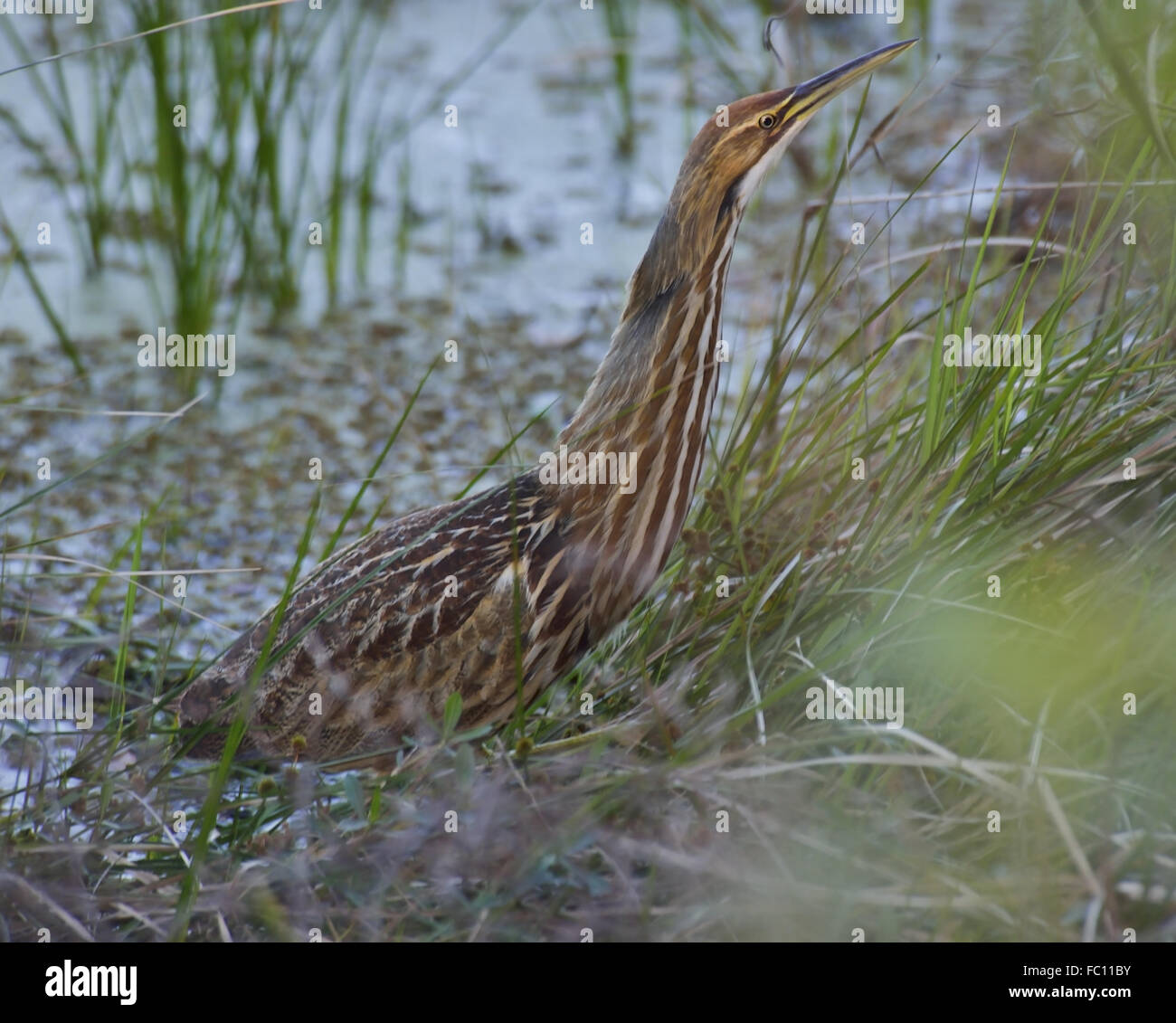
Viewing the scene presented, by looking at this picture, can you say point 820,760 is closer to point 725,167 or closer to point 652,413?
point 652,413

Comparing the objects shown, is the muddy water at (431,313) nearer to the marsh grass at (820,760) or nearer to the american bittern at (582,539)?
the american bittern at (582,539)

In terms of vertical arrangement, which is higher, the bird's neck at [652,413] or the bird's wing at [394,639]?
the bird's neck at [652,413]

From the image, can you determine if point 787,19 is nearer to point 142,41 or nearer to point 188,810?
point 142,41

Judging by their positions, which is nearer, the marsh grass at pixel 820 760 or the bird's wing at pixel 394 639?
the marsh grass at pixel 820 760

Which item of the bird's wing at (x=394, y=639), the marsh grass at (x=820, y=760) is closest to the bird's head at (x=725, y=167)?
the marsh grass at (x=820, y=760)

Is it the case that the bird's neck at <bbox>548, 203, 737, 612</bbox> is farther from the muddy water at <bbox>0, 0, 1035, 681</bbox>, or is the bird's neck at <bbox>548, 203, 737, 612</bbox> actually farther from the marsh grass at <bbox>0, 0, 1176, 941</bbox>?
the muddy water at <bbox>0, 0, 1035, 681</bbox>

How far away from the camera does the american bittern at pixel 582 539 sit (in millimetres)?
2088

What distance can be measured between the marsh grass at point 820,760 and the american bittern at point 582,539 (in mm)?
86

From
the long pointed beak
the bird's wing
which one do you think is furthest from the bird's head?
the bird's wing

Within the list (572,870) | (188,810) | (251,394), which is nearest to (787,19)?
(251,394)

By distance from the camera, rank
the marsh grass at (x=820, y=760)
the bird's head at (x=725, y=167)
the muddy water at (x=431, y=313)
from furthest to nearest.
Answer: the muddy water at (x=431, y=313) → the bird's head at (x=725, y=167) → the marsh grass at (x=820, y=760)

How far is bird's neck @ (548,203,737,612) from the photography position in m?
2.09

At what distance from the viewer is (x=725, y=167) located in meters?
2.08

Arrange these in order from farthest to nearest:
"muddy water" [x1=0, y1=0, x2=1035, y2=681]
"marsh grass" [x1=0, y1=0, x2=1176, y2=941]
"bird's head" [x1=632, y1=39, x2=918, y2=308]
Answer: "muddy water" [x1=0, y1=0, x2=1035, y2=681]
"bird's head" [x1=632, y1=39, x2=918, y2=308]
"marsh grass" [x1=0, y1=0, x2=1176, y2=941]
